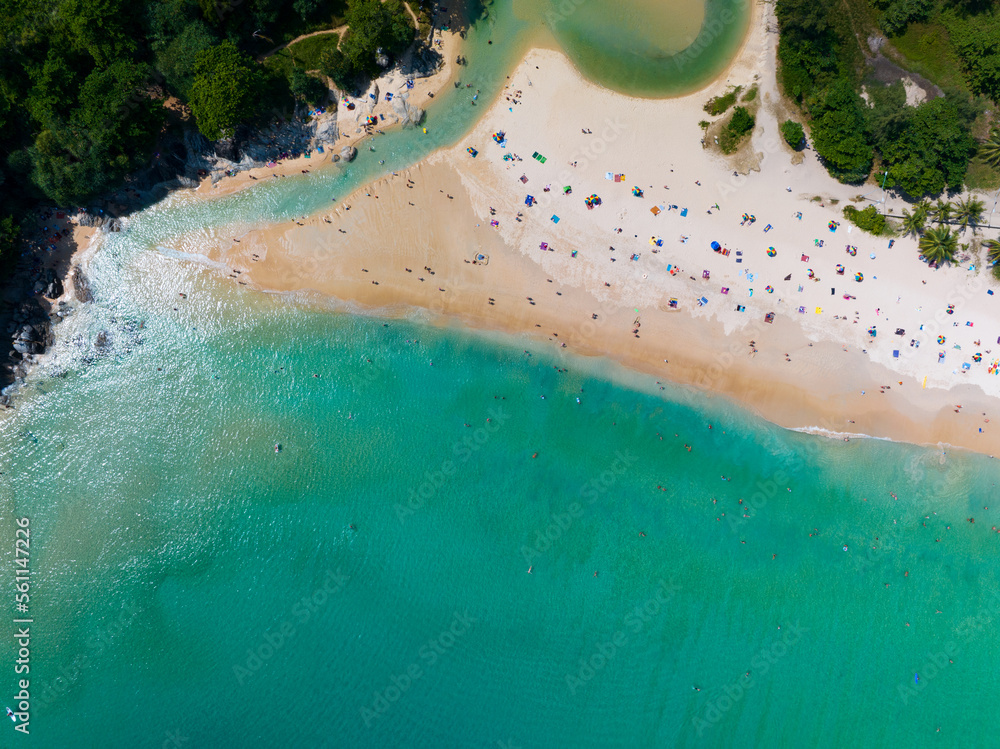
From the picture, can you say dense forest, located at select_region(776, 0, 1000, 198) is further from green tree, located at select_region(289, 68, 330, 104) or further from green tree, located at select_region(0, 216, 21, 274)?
green tree, located at select_region(0, 216, 21, 274)

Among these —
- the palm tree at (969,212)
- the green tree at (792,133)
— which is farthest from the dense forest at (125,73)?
the palm tree at (969,212)

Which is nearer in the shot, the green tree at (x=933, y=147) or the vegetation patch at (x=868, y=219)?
the green tree at (x=933, y=147)

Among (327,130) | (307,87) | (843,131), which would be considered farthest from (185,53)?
(843,131)

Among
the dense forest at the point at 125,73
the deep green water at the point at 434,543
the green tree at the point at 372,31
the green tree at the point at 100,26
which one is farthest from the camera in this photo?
the deep green water at the point at 434,543

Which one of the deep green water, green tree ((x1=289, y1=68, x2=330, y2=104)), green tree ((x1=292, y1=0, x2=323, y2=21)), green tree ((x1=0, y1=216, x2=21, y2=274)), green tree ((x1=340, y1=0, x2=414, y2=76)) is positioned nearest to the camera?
green tree ((x1=340, y1=0, x2=414, y2=76))
